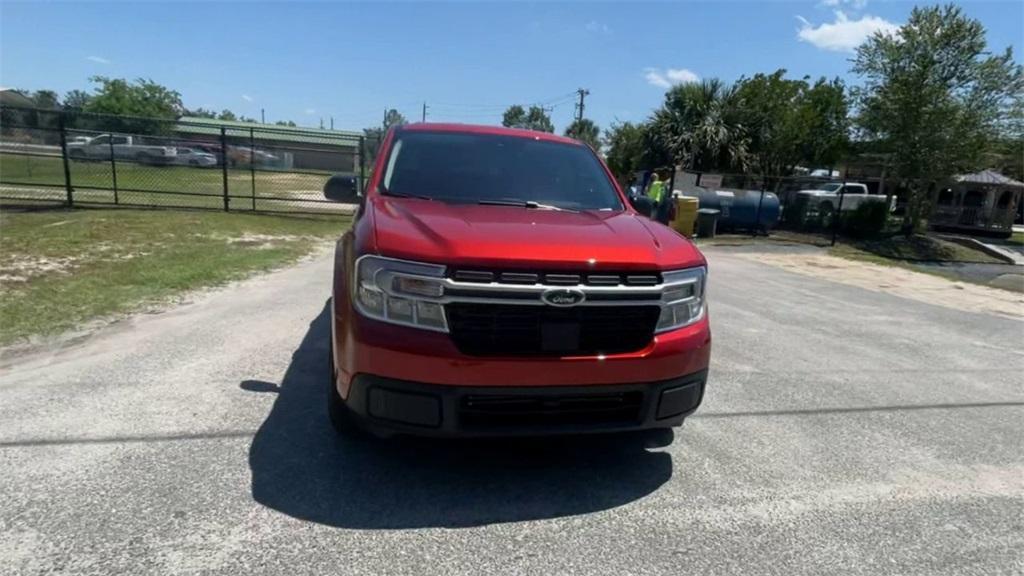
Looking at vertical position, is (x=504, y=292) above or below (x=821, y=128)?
below

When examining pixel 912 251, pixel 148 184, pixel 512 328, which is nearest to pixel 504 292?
pixel 512 328

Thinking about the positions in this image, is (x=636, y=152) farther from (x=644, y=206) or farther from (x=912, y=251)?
(x=644, y=206)

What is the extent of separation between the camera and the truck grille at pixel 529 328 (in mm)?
2770

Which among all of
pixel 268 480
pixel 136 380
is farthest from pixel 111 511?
pixel 136 380

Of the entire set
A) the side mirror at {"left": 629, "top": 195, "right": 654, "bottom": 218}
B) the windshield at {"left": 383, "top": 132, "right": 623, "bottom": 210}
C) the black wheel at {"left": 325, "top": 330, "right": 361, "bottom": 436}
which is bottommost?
the black wheel at {"left": 325, "top": 330, "right": 361, "bottom": 436}

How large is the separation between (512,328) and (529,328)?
0.08 meters

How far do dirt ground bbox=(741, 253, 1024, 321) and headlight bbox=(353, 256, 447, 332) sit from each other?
34.9 feet

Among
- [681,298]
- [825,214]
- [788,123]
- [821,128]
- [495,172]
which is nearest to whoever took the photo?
[681,298]

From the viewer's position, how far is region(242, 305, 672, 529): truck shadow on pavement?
111 inches

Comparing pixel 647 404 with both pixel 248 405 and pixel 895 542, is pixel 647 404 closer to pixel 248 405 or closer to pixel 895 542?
pixel 895 542

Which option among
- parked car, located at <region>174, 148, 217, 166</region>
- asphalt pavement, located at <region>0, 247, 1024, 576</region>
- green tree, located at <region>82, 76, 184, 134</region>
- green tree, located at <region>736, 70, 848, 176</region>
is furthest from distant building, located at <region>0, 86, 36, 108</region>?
asphalt pavement, located at <region>0, 247, 1024, 576</region>

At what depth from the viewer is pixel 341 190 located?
16.2ft

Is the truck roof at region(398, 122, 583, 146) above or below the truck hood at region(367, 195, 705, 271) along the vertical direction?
above

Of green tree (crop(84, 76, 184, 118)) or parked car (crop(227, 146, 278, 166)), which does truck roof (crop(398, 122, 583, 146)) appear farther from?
green tree (crop(84, 76, 184, 118))
